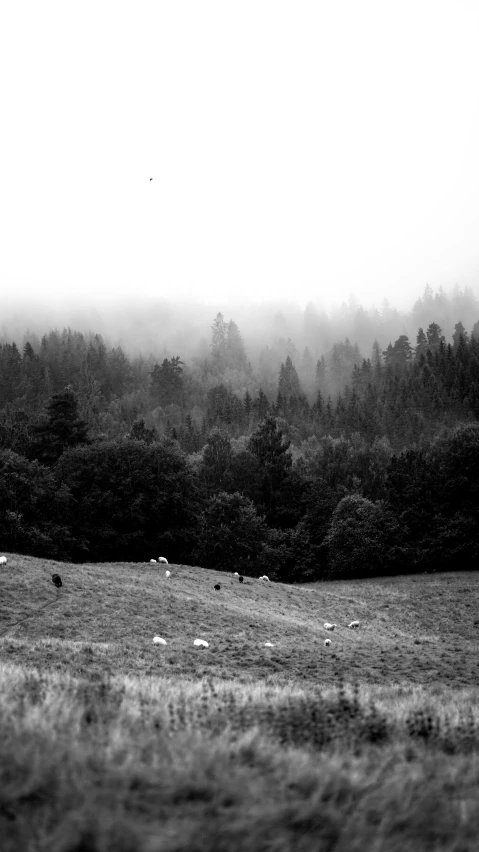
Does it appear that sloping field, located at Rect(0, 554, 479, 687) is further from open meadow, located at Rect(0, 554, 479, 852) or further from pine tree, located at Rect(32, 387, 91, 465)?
pine tree, located at Rect(32, 387, 91, 465)

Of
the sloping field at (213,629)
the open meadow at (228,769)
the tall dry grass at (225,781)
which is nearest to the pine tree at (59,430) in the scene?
the sloping field at (213,629)

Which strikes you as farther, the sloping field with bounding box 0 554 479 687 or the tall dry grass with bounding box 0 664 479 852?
the sloping field with bounding box 0 554 479 687

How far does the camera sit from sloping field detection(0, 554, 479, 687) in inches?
768

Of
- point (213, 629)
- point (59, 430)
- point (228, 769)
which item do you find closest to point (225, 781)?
point (228, 769)

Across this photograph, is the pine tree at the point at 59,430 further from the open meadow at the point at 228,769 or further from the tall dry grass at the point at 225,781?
the tall dry grass at the point at 225,781

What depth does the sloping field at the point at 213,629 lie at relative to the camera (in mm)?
19500

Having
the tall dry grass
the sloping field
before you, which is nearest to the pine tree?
the sloping field

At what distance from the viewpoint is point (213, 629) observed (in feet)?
91.0

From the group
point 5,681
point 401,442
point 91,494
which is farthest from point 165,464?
point 401,442

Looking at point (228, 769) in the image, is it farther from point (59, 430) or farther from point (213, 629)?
point (59, 430)

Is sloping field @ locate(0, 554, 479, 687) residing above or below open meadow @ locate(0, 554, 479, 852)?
below

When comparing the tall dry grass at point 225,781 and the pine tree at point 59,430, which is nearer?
the tall dry grass at point 225,781

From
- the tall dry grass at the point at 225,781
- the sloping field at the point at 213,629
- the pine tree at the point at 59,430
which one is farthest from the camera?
the pine tree at the point at 59,430

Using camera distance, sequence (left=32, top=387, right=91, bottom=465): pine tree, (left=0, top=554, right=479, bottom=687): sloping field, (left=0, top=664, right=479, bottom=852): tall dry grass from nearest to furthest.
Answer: (left=0, top=664, right=479, bottom=852): tall dry grass, (left=0, top=554, right=479, bottom=687): sloping field, (left=32, top=387, right=91, bottom=465): pine tree
